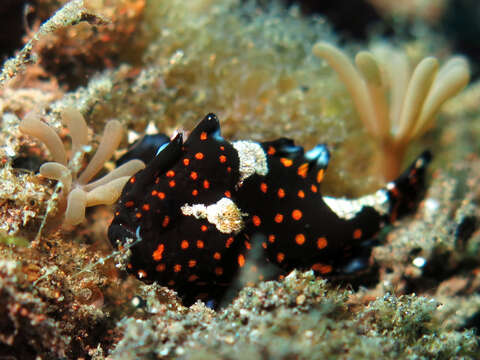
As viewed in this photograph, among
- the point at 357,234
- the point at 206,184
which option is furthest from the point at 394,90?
the point at 206,184

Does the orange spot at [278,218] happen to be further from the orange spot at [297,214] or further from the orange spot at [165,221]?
the orange spot at [165,221]

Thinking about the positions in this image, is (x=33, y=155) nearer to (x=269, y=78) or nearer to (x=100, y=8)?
(x=100, y=8)

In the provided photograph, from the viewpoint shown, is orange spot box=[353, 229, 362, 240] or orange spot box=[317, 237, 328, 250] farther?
orange spot box=[353, 229, 362, 240]

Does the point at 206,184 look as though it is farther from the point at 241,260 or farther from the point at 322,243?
the point at 322,243

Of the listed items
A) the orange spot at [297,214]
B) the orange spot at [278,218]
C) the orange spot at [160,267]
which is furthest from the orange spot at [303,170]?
the orange spot at [160,267]

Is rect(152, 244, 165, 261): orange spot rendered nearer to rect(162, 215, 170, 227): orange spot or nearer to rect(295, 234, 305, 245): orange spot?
rect(162, 215, 170, 227): orange spot

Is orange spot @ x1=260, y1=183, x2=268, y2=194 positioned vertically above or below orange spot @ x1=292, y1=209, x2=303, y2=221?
above

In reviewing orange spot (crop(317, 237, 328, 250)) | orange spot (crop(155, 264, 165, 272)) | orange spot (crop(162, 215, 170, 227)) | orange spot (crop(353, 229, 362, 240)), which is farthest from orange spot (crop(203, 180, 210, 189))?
orange spot (crop(353, 229, 362, 240))
